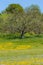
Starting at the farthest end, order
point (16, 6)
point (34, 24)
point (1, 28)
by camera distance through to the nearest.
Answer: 1. point (16, 6)
2. point (1, 28)
3. point (34, 24)

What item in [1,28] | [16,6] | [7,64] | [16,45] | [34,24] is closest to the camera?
[7,64]

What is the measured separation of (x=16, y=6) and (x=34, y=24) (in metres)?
67.6

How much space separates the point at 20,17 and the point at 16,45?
777 inches

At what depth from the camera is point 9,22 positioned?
63625 mm

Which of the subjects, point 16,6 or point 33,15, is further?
point 16,6

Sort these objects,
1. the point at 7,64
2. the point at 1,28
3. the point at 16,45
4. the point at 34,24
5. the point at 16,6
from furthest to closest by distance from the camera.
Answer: the point at 16,6 → the point at 1,28 → the point at 34,24 → the point at 16,45 → the point at 7,64

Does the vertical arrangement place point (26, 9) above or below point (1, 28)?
above

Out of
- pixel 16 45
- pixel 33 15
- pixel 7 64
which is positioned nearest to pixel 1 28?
pixel 33 15

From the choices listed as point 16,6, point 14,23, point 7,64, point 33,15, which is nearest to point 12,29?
point 14,23

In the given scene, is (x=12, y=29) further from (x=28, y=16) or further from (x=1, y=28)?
(x=1, y=28)

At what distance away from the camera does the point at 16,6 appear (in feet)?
420

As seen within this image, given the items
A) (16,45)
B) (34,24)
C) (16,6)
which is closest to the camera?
(16,45)

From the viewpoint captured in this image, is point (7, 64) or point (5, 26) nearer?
point (7, 64)

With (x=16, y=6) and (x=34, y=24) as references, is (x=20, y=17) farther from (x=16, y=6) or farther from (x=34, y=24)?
(x=16, y=6)
